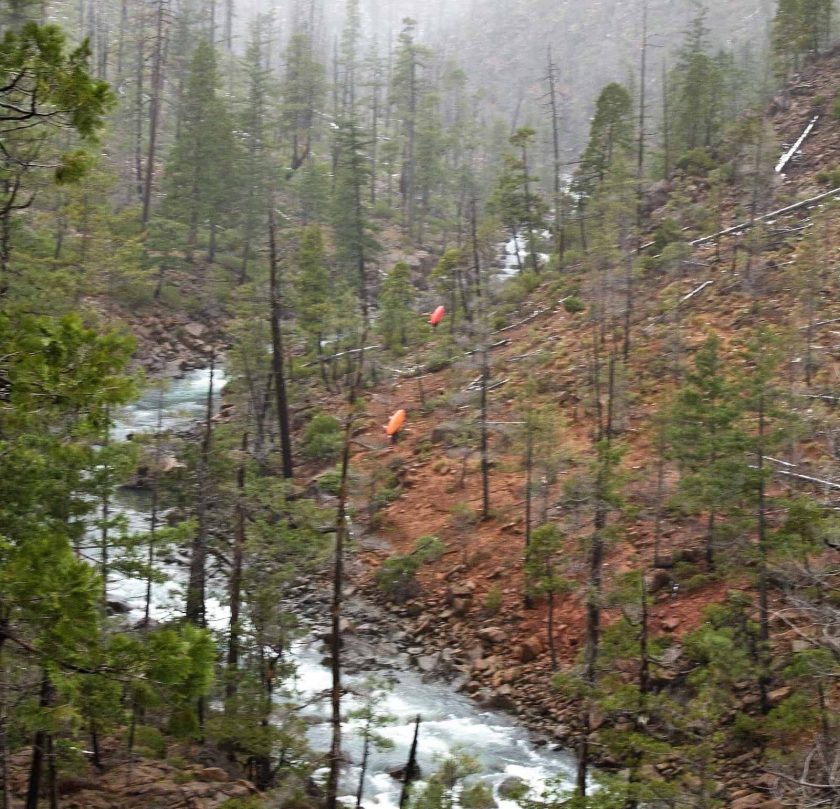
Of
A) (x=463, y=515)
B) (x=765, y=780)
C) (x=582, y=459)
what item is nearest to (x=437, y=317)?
(x=463, y=515)

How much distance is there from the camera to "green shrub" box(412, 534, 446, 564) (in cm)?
2652

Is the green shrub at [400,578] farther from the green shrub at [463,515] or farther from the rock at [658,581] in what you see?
the rock at [658,581]

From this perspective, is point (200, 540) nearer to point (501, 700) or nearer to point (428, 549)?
point (501, 700)

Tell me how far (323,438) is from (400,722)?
1268 centimetres

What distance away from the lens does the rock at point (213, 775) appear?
606 inches

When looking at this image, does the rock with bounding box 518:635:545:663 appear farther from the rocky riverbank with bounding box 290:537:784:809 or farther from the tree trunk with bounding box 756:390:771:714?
the tree trunk with bounding box 756:390:771:714

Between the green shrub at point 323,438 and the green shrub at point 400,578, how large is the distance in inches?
228

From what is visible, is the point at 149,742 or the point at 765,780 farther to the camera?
the point at 149,742

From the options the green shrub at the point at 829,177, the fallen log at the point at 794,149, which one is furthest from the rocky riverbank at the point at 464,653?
the fallen log at the point at 794,149

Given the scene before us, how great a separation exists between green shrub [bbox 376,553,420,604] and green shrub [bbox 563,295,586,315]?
15476 mm

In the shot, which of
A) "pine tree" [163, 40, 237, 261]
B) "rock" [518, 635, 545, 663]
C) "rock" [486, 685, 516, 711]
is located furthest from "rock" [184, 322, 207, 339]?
"rock" [486, 685, 516, 711]

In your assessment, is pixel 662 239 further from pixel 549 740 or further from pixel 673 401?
pixel 549 740

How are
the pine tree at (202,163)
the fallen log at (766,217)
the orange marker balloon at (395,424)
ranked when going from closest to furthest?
the orange marker balloon at (395,424) < the fallen log at (766,217) < the pine tree at (202,163)

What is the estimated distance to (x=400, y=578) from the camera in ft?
86.1
